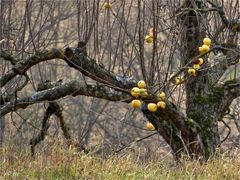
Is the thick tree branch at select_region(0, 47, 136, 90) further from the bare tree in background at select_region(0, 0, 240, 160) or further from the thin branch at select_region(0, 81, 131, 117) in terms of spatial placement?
the thin branch at select_region(0, 81, 131, 117)

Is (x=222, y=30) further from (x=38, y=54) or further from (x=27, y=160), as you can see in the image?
(x=27, y=160)

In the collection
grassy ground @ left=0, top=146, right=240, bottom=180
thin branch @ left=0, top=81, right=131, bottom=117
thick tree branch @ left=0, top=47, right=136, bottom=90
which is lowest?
grassy ground @ left=0, top=146, right=240, bottom=180

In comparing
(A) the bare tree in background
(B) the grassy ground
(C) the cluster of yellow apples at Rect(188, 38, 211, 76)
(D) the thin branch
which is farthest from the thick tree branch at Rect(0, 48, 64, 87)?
(C) the cluster of yellow apples at Rect(188, 38, 211, 76)

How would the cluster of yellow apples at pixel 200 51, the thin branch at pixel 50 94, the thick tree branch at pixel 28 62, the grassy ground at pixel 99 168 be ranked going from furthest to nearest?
the thin branch at pixel 50 94 → the thick tree branch at pixel 28 62 → the cluster of yellow apples at pixel 200 51 → the grassy ground at pixel 99 168

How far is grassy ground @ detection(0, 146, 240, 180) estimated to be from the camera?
4.52 meters

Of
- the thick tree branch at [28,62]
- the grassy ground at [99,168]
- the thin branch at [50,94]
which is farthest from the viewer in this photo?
the thin branch at [50,94]

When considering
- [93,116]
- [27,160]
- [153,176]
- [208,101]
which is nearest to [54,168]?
[27,160]

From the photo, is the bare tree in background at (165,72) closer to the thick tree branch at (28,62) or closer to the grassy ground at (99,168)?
the thick tree branch at (28,62)

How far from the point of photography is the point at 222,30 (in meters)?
6.43

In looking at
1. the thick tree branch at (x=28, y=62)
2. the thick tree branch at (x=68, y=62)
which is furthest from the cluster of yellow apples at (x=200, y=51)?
the thick tree branch at (x=28, y=62)

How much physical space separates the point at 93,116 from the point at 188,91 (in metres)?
10.8

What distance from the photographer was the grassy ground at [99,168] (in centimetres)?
452

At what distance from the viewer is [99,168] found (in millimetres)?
4746

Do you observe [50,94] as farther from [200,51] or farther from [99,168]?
[200,51]
